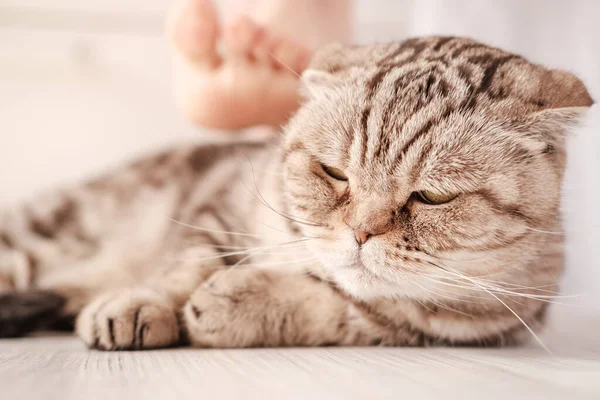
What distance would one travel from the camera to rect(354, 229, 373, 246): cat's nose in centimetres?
83

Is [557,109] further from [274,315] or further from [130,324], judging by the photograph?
[130,324]

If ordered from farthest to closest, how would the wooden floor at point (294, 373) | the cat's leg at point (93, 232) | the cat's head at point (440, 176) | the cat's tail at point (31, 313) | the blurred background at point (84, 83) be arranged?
1. the blurred background at point (84, 83)
2. the cat's leg at point (93, 232)
3. the cat's tail at point (31, 313)
4. the cat's head at point (440, 176)
5. the wooden floor at point (294, 373)

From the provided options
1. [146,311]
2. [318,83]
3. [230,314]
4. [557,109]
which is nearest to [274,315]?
[230,314]

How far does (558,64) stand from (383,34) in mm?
1384

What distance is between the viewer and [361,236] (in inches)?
32.6

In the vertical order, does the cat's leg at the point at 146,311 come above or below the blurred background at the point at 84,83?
below

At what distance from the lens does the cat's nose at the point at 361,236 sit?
0.83 metres

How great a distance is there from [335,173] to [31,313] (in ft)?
2.17

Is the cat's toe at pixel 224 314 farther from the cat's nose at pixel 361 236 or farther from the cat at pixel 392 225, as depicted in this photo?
the cat's nose at pixel 361 236

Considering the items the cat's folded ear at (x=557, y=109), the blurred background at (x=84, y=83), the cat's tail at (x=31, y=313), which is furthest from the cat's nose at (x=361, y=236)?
the blurred background at (x=84, y=83)

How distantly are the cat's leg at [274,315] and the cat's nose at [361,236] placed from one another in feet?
0.60

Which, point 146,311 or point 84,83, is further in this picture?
point 84,83

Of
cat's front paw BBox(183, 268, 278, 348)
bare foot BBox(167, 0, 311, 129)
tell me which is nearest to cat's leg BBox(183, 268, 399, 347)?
cat's front paw BBox(183, 268, 278, 348)

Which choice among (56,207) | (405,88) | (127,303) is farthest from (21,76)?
(405,88)
